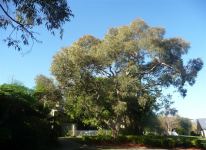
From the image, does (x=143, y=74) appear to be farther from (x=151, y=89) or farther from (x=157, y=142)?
(x=157, y=142)

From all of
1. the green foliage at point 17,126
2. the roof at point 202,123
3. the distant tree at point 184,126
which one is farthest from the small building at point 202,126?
the green foliage at point 17,126

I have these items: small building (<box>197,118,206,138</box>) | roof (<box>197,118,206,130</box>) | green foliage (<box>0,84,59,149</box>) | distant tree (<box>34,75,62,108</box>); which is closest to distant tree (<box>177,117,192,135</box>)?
small building (<box>197,118,206,138</box>)

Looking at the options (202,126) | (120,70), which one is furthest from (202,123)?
(120,70)

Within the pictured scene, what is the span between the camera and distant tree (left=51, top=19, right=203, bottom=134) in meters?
37.7

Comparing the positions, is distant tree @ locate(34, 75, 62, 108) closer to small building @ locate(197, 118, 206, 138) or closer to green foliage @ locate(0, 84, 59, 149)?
green foliage @ locate(0, 84, 59, 149)

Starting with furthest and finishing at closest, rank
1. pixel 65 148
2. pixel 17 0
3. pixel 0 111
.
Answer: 1. pixel 65 148
2. pixel 0 111
3. pixel 17 0

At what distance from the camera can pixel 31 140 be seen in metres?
23.2

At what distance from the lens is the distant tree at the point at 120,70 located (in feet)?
124

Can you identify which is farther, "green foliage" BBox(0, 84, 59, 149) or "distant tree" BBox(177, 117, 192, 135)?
"distant tree" BBox(177, 117, 192, 135)

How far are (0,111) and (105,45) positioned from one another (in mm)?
17920

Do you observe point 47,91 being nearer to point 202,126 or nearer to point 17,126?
point 17,126

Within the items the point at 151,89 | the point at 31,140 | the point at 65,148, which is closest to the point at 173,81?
the point at 151,89

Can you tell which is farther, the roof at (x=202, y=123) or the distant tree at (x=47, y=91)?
the roof at (x=202, y=123)

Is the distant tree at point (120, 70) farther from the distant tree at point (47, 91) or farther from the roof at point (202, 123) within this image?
the roof at point (202, 123)
